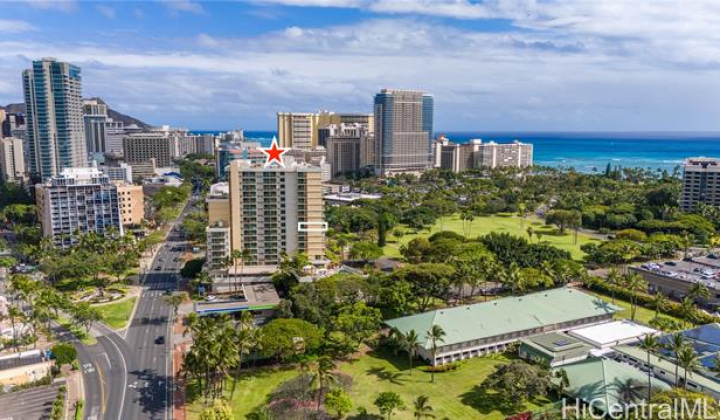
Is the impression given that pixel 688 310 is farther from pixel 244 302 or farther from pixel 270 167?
pixel 270 167

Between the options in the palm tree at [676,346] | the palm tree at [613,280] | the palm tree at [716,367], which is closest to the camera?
the palm tree at [676,346]

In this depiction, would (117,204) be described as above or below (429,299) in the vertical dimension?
above

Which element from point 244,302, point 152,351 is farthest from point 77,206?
point 152,351

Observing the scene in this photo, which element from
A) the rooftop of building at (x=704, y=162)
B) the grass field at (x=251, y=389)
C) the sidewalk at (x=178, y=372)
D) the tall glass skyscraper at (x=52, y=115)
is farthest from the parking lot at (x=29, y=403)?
the rooftop of building at (x=704, y=162)

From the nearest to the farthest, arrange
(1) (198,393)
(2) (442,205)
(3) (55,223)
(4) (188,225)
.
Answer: (1) (198,393) → (3) (55,223) → (4) (188,225) → (2) (442,205)

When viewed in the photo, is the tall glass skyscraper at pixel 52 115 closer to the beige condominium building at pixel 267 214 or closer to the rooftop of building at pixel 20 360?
the beige condominium building at pixel 267 214

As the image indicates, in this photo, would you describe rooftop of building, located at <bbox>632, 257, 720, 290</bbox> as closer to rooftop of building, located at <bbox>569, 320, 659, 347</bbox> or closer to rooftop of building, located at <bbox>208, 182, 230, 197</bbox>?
rooftop of building, located at <bbox>569, 320, 659, 347</bbox>

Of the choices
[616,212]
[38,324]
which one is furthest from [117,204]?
[616,212]

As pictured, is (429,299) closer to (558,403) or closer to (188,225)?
(558,403)
